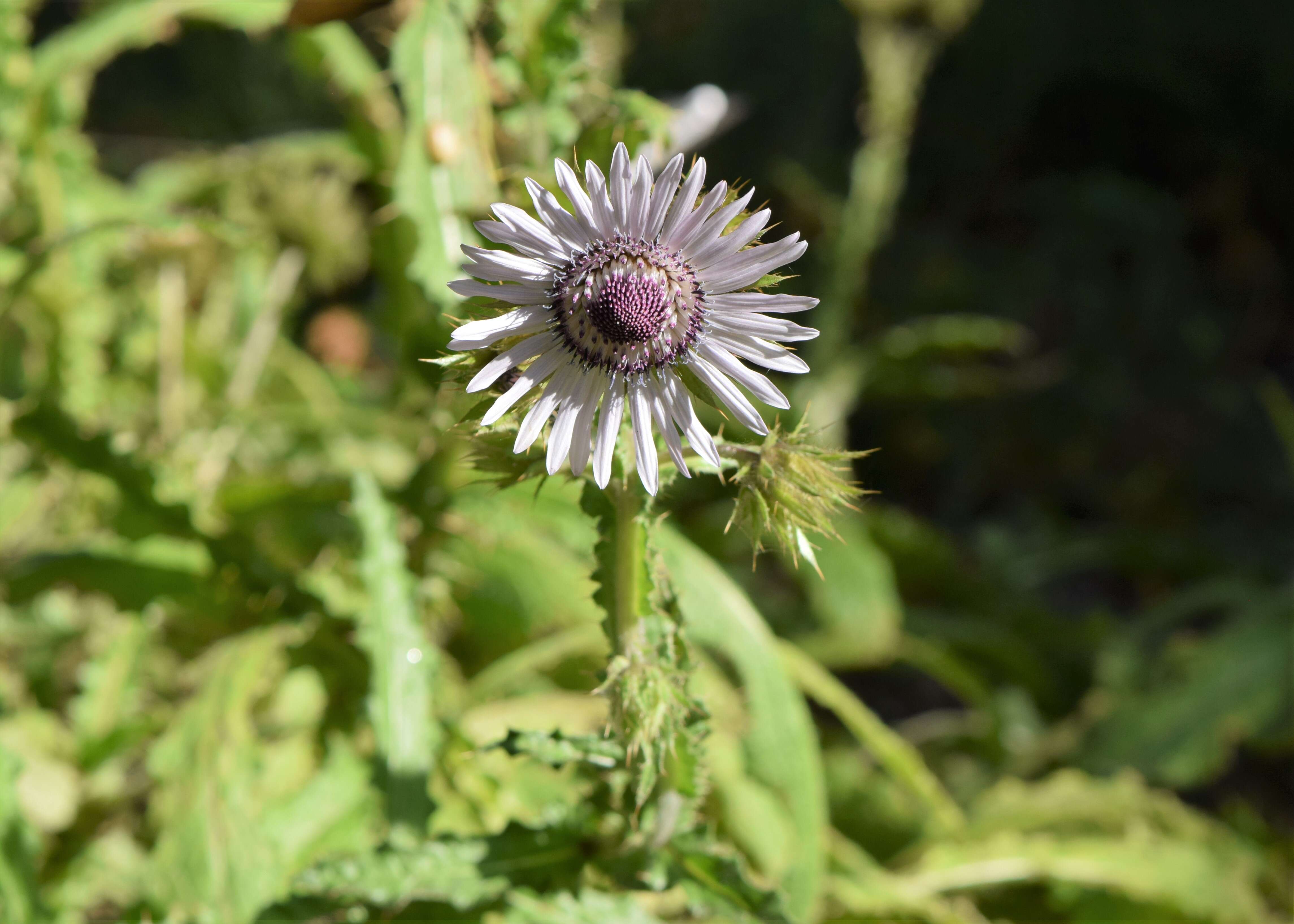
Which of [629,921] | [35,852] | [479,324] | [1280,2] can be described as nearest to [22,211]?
[35,852]

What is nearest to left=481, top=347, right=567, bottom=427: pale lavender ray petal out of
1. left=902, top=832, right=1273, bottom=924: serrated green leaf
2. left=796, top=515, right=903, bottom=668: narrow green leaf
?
left=796, top=515, right=903, bottom=668: narrow green leaf

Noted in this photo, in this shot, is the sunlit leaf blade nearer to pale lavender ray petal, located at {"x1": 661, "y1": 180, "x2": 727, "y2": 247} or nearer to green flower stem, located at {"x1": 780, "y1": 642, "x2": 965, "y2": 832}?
green flower stem, located at {"x1": 780, "y1": 642, "x2": 965, "y2": 832}

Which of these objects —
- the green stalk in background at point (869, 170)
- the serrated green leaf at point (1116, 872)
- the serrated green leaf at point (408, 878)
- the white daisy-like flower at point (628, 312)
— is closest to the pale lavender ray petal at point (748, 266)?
the white daisy-like flower at point (628, 312)

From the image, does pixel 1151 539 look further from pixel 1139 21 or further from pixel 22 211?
pixel 22 211

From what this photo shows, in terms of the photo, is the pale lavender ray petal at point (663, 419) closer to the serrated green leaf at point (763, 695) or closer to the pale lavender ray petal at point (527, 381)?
the pale lavender ray petal at point (527, 381)

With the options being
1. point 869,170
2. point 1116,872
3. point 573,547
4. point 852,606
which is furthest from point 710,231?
point 869,170

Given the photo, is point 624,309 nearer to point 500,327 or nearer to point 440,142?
point 500,327
